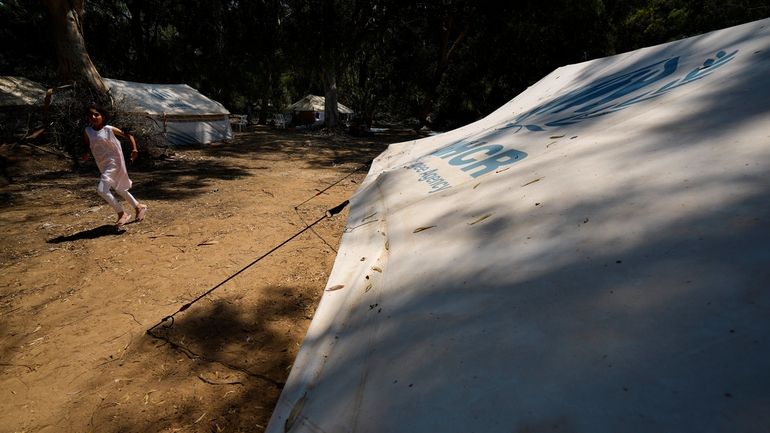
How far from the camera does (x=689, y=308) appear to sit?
2.94ft

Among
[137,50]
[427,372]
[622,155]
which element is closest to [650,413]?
[427,372]

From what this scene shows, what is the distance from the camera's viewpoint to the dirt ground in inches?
103

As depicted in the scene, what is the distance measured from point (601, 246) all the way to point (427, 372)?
2.43 feet

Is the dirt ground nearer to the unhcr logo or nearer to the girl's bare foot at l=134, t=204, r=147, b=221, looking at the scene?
the girl's bare foot at l=134, t=204, r=147, b=221

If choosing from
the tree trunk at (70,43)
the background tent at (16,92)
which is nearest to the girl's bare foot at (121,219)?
the tree trunk at (70,43)

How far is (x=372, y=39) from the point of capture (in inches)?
885

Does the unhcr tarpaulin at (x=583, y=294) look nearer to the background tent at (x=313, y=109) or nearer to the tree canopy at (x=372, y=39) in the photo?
the tree canopy at (x=372, y=39)

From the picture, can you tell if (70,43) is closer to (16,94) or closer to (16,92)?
(16,94)

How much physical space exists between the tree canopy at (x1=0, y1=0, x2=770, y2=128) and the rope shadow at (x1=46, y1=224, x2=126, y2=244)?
18869 millimetres

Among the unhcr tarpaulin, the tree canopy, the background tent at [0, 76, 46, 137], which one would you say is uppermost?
the tree canopy

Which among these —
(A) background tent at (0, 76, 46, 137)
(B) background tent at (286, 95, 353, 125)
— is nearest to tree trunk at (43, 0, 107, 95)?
(A) background tent at (0, 76, 46, 137)

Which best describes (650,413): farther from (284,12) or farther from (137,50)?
(137,50)

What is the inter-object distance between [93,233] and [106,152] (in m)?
1.37

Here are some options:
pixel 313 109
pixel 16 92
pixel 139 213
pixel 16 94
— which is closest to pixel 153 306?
pixel 139 213
